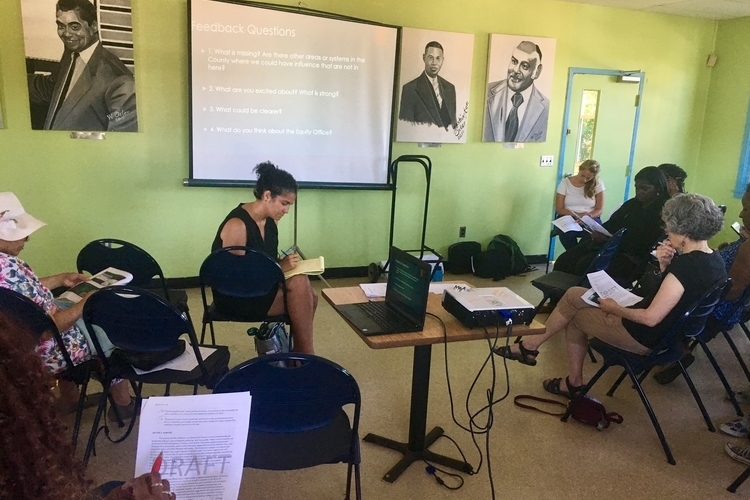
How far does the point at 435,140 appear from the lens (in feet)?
17.1

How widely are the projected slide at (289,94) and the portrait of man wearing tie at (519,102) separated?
1118 millimetres

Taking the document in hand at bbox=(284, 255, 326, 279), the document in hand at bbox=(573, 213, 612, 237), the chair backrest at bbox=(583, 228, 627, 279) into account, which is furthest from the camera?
the document in hand at bbox=(573, 213, 612, 237)

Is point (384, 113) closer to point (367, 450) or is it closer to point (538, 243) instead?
point (538, 243)

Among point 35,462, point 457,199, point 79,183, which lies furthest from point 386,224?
point 35,462

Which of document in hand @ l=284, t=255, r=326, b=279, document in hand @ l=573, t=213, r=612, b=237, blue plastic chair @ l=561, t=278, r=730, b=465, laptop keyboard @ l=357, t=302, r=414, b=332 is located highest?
document in hand @ l=573, t=213, r=612, b=237

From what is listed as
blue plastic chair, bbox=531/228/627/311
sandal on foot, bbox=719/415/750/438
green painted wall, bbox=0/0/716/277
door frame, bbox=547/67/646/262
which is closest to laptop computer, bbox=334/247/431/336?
blue plastic chair, bbox=531/228/627/311

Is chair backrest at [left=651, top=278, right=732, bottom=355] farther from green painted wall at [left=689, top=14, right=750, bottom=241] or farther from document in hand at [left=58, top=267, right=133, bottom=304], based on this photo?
green painted wall at [left=689, top=14, right=750, bottom=241]

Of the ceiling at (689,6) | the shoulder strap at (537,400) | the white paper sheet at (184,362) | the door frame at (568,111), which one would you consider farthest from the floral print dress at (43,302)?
the ceiling at (689,6)

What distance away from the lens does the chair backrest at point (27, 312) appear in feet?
6.21

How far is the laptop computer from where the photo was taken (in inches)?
81.4

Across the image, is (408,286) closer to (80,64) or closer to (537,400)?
(537,400)

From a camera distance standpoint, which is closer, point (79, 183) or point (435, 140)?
point (79, 183)

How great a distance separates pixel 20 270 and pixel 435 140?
3.79 meters

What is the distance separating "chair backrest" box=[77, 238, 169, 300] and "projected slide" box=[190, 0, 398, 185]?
164 centimetres
